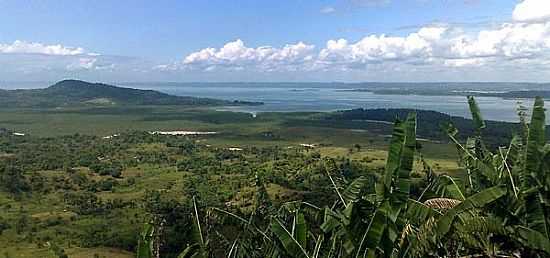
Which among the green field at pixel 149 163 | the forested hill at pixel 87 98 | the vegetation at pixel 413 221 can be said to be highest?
the vegetation at pixel 413 221

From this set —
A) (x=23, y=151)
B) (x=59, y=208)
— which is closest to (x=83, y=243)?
(x=59, y=208)

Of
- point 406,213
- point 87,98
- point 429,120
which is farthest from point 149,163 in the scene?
point 87,98

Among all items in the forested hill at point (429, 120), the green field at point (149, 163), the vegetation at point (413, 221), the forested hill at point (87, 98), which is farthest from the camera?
the forested hill at point (87, 98)

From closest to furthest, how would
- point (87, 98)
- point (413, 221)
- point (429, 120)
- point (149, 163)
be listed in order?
point (413, 221)
point (149, 163)
point (429, 120)
point (87, 98)

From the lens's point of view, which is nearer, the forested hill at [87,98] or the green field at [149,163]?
the green field at [149,163]

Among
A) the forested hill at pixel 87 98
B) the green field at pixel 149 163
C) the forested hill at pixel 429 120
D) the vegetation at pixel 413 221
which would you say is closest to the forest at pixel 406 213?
the vegetation at pixel 413 221

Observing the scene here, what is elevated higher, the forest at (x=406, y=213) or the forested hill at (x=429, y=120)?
the forest at (x=406, y=213)

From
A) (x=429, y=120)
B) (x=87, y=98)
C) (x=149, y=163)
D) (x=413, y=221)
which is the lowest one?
(x=149, y=163)

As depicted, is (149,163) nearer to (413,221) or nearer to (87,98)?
(413,221)

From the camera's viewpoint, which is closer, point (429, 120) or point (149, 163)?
point (149, 163)

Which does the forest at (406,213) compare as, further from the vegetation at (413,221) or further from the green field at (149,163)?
the green field at (149,163)
